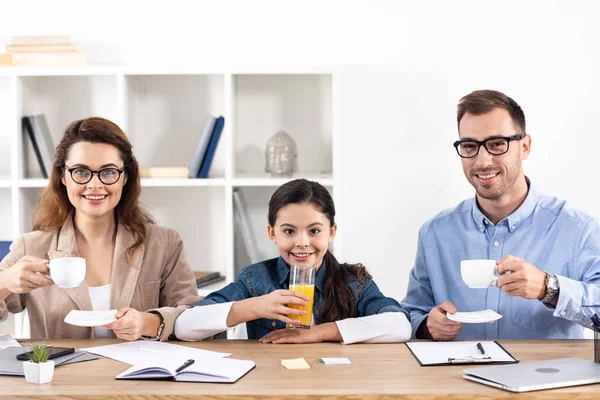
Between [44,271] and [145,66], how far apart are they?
1660mm

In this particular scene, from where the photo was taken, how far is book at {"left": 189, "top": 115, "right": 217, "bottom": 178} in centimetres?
362

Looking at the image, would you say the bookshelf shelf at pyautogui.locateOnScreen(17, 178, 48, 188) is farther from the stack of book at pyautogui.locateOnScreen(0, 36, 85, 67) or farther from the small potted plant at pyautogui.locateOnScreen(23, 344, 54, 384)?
the small potted plant at pyautogui.locateOnScreen(23, 344, 54, 384)

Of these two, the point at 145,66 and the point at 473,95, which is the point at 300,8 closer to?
the point at 145,66

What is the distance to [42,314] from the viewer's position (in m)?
2.47

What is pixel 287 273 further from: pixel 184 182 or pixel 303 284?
pixel 184 182

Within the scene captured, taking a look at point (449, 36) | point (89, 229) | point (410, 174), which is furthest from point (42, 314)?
point (449, 36)

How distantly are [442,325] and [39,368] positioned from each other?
1.10 metres

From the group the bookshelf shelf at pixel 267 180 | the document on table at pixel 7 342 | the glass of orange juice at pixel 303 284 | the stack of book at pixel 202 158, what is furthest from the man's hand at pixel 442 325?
the stack of book at pixel 202 158

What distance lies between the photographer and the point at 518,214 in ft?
8.40

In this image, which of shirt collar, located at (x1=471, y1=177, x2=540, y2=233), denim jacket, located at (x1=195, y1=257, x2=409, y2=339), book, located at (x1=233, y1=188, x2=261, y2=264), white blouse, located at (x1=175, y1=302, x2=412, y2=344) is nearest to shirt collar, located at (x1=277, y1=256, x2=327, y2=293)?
denim jacket, located at (x1=195, y1=257, x2=409, y2=339)

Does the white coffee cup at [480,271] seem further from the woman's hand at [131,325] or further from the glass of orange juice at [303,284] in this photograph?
the woman's hand at [131,325]

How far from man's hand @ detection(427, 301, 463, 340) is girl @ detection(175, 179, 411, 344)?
0.24 feet

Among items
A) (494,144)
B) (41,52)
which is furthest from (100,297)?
(41,52)

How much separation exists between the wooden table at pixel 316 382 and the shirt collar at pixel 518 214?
0.55 metres
